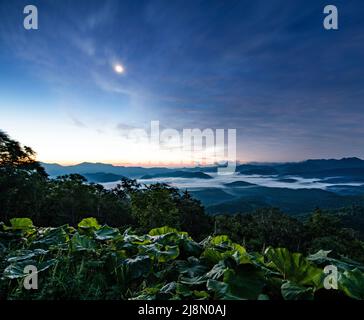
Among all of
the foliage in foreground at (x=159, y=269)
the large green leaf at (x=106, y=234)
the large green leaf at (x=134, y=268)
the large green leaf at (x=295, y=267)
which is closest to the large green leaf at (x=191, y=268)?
the foliage in foreground at (x=159, y=269)

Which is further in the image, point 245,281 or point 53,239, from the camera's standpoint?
point 53,239

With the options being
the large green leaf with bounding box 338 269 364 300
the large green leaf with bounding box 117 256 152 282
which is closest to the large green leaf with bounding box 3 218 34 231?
the large green leaf with bounding box 117 256 152 282

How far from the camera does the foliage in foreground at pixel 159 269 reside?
1.20 meters

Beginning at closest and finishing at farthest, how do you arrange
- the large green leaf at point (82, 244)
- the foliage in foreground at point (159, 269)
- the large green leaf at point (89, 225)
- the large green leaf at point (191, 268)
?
the foliage in foreground at point (159, 269) < the large green leaf at point (191, 268) < the large green leaf at point (82, 244) < the large green leaf at point (89, 225)

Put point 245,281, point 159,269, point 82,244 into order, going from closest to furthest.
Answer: point 245,281 → point 159,269 → point 82,244

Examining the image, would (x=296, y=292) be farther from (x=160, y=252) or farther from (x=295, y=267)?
(x=160, y=252)

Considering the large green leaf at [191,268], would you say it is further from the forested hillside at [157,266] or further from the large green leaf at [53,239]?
the large green leaf at [53,239]

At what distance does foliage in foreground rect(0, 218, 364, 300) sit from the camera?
1200 mm

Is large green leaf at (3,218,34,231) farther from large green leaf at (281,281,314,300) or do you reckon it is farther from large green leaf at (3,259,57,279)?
large green leaf at (281,281,314,300)

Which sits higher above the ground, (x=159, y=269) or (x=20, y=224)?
(x=20, y=224)

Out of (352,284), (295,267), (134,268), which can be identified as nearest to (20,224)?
(134,268)

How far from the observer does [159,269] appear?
66.0 inches

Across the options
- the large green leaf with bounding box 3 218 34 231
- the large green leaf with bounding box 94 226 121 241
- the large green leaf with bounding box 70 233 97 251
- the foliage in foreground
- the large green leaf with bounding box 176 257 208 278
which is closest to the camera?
the foliage in foreground
